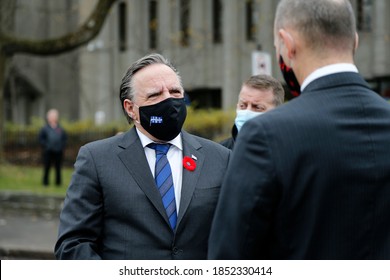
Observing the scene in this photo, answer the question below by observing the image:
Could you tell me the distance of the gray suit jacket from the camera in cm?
351

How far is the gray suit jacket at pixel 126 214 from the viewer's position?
3.51 meters

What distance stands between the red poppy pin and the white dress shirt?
3 cm

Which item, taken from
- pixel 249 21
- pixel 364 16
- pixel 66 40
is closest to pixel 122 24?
pixel 249 21

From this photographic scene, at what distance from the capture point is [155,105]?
3801mm

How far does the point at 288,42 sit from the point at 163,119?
1.38m

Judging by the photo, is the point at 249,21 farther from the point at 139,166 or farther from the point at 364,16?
the point at 139,166

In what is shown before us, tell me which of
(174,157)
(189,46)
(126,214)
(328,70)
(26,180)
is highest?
(328,70)

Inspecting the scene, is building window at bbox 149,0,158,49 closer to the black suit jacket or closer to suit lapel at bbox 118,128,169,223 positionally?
suit lapel at bbox 118,128,169,223

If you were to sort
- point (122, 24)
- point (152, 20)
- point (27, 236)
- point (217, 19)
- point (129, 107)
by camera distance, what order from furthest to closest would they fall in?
point (122, 24)
point (152, 20)
point (217, 19)
point (27, 236)
point (129, 107)

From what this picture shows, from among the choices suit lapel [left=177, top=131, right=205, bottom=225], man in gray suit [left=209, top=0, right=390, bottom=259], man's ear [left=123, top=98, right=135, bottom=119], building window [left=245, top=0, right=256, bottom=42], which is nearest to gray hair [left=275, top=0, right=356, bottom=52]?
man in gray suit [left=209, top=0, right=390, bottom=259]

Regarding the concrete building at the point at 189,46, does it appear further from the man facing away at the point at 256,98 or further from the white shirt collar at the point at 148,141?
the white shirt collar at the point at 148,141

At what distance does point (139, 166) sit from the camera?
367cm

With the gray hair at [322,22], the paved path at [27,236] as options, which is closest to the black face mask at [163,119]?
the gray hair at [322,22]

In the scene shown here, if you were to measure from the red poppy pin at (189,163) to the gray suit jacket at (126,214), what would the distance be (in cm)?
4
